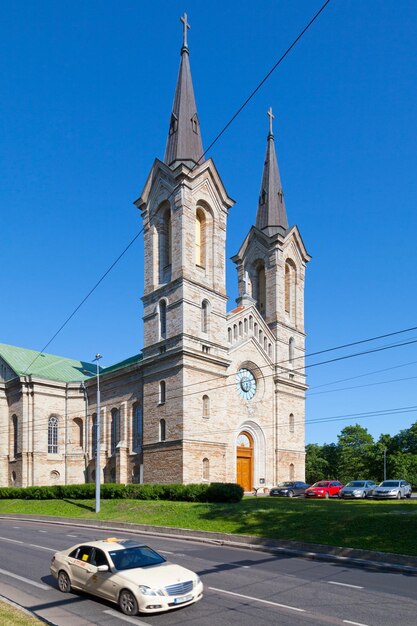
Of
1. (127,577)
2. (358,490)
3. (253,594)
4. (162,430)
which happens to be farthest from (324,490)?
(127,577)

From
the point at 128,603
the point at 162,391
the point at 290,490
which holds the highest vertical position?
the point at 162,391

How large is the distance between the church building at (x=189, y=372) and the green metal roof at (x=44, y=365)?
0.79 feet

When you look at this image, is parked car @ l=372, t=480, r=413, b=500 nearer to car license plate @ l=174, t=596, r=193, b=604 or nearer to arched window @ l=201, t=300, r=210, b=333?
arched window @ l=201, t=300, r=210, b=333

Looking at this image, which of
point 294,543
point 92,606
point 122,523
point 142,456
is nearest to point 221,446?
point 142,456

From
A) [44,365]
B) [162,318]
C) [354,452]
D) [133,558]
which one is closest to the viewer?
[133,558]

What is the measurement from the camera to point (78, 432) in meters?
50.1

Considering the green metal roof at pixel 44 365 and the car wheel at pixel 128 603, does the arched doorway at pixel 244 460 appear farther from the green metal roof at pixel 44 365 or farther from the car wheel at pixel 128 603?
the car wheel at pixel 128 603

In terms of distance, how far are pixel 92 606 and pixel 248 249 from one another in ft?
131

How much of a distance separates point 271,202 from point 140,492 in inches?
1084

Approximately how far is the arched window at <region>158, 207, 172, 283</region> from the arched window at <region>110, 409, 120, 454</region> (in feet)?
38.1

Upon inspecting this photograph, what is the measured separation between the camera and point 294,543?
19688 millimetres

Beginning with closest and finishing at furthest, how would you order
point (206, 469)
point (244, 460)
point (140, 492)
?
point (140, 492)
point (206, 469)
point (244, 460)

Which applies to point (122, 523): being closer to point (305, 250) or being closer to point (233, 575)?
point (233, 575)

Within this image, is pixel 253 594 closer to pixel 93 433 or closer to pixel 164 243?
pixel 164 243
